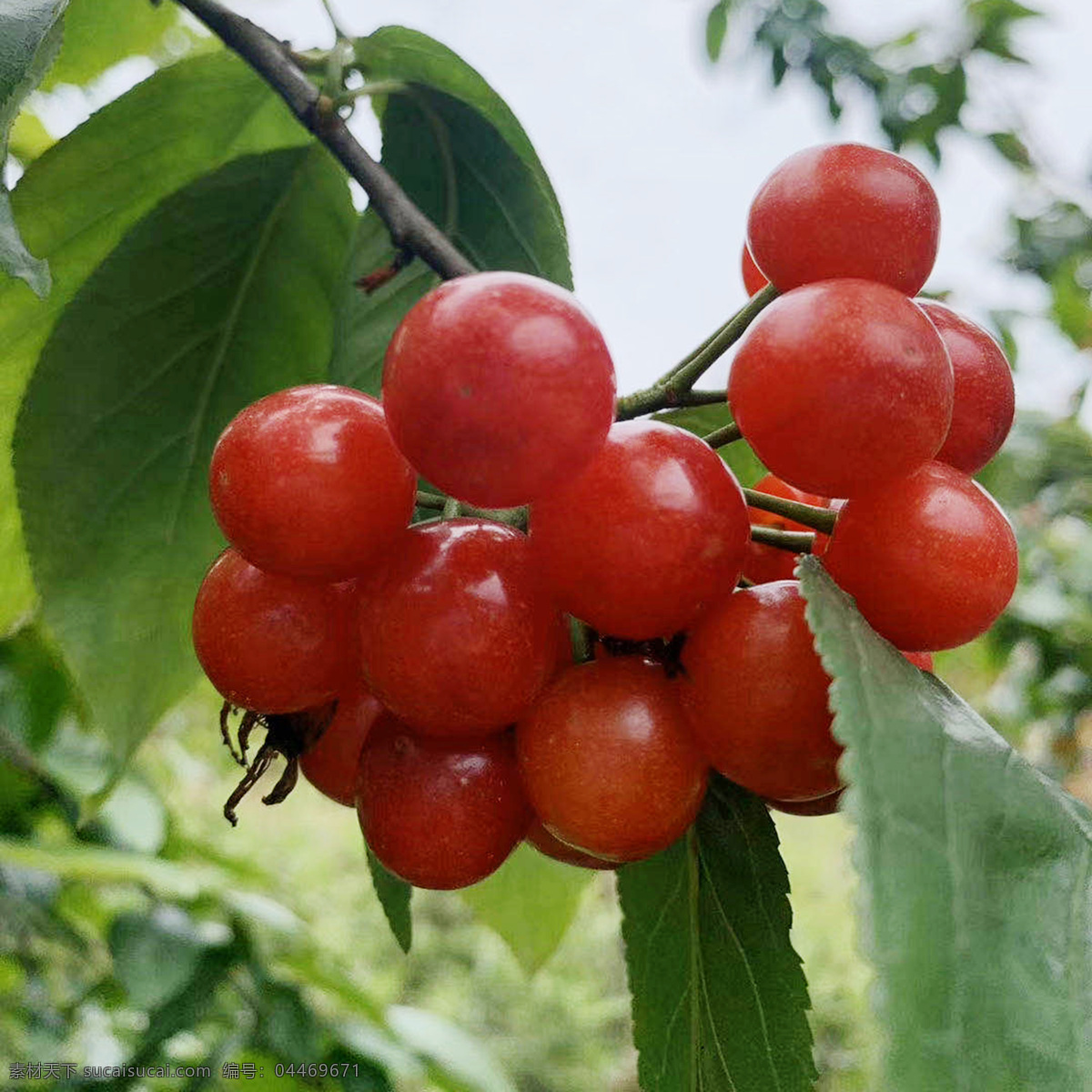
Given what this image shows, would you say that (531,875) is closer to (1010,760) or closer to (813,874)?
(1010,760)

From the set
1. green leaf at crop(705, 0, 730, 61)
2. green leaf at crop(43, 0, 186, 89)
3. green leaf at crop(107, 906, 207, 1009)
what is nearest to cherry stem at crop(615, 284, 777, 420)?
green leaf at crop(43, 0, 186, 89)

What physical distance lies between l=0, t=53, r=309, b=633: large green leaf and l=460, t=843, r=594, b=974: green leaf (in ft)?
1.23

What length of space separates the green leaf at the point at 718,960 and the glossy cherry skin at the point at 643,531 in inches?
5.6

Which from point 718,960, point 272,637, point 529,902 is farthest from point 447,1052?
point 272,637

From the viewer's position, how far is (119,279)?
29.5 inches

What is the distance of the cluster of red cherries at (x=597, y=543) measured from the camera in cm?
45

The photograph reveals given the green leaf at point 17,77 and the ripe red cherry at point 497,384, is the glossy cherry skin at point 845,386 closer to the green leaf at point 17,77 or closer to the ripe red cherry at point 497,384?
the ripe red cherry at point 497,384

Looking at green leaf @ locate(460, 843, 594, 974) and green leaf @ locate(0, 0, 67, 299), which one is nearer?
green leaf @ locate(0, 0, 67, 299)

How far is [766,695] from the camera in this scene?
458mm

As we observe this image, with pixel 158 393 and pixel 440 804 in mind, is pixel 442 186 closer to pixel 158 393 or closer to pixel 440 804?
pixel 158 393

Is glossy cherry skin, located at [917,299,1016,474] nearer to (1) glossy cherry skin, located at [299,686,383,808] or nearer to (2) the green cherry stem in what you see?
(2) the green cherry stem

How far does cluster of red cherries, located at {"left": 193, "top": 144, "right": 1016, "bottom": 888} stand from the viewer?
0.45 m

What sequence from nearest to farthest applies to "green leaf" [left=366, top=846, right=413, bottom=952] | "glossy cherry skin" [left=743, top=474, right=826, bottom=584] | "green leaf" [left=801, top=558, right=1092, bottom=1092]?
"green leaf" [left=801, top=558, right=1092, bottom=1092] < "glossy cherry skin" [left=743, top=474, right=826, bottom=584] < "green leaf" [left=366, top=846, right=413, bottom=952]

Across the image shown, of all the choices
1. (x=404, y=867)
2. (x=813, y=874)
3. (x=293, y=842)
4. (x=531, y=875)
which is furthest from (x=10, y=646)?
(x=813, y=874)
